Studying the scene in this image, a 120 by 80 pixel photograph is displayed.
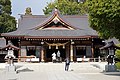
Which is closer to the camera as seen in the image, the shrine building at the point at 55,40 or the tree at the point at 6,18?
the shrine building at the point at 55,40

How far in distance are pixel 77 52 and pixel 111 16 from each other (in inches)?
924

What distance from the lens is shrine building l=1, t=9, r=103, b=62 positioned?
40.6m

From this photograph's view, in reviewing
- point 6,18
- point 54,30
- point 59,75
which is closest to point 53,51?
point 54,30

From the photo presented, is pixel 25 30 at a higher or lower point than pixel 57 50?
higher

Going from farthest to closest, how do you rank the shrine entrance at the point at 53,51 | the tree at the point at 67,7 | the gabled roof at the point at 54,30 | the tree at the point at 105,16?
the tree at the point at 67,7 → the shrine entrance at the point at 53,51 → the gabled roof at the point at 54,30 → the tree at the point at 105,16

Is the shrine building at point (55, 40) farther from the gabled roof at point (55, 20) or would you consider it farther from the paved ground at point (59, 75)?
the paved ground at point (59, 75)

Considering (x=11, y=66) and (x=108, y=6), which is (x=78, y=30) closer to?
(x=11, y=66)

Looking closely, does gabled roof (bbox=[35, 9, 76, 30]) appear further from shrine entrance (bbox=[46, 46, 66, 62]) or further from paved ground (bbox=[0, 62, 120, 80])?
paved ground (bbox=[0, 62, 120, 80])

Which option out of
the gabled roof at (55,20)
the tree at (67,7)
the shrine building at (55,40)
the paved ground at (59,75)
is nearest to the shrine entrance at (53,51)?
the shrine building at (55,40)

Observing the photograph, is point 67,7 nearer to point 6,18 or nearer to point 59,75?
point 6,18

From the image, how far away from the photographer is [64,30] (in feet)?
142

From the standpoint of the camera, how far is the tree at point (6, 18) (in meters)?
61.2

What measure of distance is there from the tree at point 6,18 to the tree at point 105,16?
4141 cm

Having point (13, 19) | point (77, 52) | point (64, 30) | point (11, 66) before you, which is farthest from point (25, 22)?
point (11, 66)
